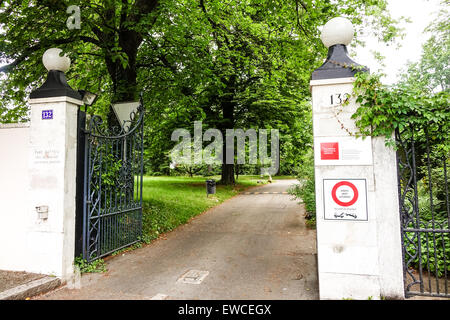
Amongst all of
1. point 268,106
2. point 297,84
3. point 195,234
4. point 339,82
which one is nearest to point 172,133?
point 268,106

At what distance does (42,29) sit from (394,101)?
7.79 meters

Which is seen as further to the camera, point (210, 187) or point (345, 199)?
point (210, 187)

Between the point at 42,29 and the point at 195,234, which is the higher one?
the point at 42,29

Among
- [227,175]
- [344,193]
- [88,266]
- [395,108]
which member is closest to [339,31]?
→ [395,108]

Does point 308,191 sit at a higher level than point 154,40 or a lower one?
lower

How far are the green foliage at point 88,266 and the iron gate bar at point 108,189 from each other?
76 mm

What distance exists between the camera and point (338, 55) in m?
4.16

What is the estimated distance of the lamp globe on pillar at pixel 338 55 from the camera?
4.01 m

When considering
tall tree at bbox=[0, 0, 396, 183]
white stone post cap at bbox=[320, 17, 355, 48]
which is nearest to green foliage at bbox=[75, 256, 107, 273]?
tall tree at bbox=[0, 0, 396, 183]

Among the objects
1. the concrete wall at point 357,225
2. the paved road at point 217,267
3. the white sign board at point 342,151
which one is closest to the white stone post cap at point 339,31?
the concrete wall at point 357,225

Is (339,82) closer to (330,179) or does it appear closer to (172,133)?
(330,179)

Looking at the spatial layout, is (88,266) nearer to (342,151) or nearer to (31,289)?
(31,289)

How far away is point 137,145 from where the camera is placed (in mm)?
6879

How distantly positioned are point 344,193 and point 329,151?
61 cm
